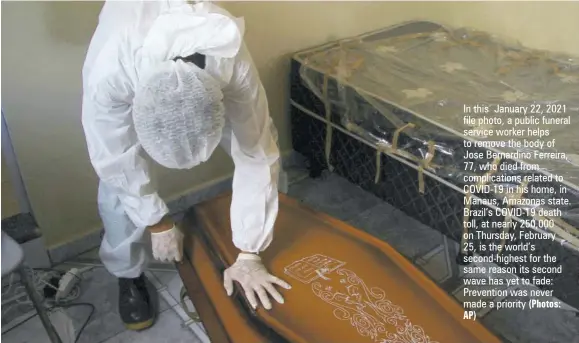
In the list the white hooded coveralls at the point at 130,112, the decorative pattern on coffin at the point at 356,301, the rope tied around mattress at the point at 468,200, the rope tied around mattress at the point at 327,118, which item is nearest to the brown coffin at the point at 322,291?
the decorative pattern on coffin at the point at 356,301

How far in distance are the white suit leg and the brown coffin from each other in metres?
0.12

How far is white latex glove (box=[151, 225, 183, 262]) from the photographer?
47.6 inches

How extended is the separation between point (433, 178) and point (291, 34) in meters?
0.69

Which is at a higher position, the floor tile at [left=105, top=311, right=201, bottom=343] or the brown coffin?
the brown coffin

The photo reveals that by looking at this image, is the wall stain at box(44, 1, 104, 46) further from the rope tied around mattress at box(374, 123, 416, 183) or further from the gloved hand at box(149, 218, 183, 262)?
the rope tied around mattress at box(374, 123, 416, 183)

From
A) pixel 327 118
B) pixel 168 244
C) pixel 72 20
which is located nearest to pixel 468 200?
pixel 327 118

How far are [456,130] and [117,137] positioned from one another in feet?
2.67

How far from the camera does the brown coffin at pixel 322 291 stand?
42.1 inches

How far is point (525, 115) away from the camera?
4.70 feet

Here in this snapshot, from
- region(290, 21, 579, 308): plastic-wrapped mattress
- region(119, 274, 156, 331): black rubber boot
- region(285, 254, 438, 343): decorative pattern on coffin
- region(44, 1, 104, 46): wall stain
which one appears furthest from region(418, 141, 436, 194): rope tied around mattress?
region(44, 1, 104, 46): wall stain

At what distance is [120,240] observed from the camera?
131 centimetres

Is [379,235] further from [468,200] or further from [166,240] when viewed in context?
[166,240]

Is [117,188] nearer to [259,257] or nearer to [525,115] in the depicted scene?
[259,257]

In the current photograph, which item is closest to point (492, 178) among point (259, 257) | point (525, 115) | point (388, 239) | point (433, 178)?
point (433, 178)
